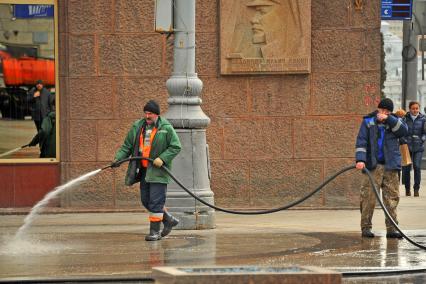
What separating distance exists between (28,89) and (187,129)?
4064 mm

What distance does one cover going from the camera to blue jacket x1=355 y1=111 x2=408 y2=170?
45.4 feet

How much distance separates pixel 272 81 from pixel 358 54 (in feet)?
4.34

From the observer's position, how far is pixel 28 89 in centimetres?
1783

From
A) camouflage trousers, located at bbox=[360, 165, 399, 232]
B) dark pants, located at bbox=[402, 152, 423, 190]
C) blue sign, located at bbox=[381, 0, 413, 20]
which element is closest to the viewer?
camouflage trousers, located at bbox=[360, 165, 399, 232]

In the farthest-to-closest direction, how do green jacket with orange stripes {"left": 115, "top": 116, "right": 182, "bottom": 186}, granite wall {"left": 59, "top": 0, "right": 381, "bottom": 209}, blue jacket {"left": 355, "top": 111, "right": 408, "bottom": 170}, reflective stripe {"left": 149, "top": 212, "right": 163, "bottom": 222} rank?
granite wall {"left": 59, "top": 0, "right": 381, "bottom": 209}
blue jacket {"left": 355, "top": 111, "right": 408, "bottom": 170}
reflective stripe {"left": 149, "top": 212, "right": 163, "bottom": 222}
green jacket with orange stripes {"left": 115, "top": 116, "right": 182, "bottom": 186}

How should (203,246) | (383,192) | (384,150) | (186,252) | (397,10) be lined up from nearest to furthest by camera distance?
(186,252)
(203,246)
(384,150)
(383,192)
(397,10)

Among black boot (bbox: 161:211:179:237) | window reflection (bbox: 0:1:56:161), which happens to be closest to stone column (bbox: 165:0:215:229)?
black boot (bbox: 161:211:179:237)

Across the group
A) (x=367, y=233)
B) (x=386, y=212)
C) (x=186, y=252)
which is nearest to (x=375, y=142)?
(x=367, y=233)

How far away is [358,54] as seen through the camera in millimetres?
17656

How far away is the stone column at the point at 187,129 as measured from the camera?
14.6 m

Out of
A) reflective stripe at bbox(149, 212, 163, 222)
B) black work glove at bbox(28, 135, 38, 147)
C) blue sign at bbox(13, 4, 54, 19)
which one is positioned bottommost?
reflective stripe at bbox(149, 212, 163, 222)

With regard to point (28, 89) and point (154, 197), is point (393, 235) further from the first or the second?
point (28, 89)

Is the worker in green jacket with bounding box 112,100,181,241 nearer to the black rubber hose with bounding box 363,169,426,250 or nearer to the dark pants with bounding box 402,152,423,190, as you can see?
the black rubber hose with bounding box 363,169,426,250

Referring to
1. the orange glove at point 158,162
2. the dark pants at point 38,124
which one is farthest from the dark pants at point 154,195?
the dark pants at point 38,124
